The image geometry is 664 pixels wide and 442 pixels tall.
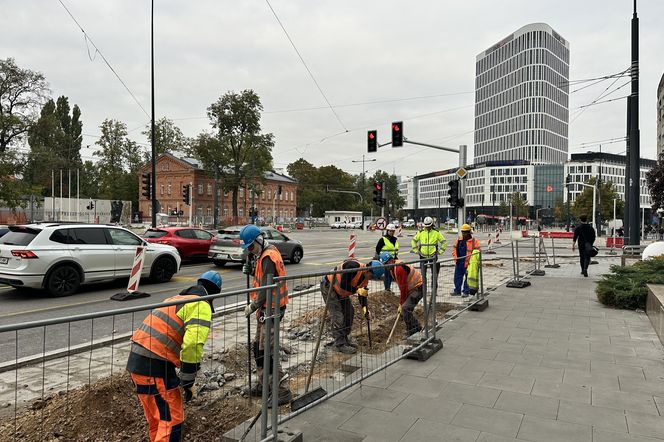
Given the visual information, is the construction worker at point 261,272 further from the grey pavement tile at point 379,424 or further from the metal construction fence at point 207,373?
the grey pavement tile at point 379,424

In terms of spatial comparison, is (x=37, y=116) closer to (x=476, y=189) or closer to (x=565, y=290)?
(x=565, y=290)

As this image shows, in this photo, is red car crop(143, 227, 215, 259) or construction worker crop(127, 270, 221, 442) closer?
construction worker crop(127, 270, 221, 442)

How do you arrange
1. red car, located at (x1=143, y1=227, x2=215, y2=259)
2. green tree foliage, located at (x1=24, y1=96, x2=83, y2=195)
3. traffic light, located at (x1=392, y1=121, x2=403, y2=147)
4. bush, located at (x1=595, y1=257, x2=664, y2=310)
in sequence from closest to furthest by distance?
bush, located at (x1=595, y1=257, x2=664, y2=310), red car, located at (x1=143, y1=227, x2=215, y2=259), traffic light, located at (x1=392, y1=121, x2=403, y2=147), green tree foliage, located at (x1=24, y1=96, x2=83, y2=195)

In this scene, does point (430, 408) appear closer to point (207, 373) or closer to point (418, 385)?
point (418, 385)

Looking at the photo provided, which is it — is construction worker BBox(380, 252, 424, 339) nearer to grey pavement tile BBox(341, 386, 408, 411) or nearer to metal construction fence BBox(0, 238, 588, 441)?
metal construction fence BBox(0, 238, 588, 441)

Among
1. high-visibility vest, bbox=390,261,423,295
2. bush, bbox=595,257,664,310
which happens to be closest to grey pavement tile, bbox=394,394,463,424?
high-visibility vest, bbox=390,261,423,295

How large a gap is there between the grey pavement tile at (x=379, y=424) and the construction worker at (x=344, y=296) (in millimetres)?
875

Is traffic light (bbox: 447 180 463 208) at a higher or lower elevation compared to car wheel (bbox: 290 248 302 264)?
higher

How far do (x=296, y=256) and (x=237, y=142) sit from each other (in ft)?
150

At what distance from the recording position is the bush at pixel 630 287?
875 cm

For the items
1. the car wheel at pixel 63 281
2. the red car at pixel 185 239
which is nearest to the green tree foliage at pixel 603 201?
the red car at pixel 185 239

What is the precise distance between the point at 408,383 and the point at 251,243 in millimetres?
2119

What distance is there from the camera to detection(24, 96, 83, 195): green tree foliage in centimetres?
4791

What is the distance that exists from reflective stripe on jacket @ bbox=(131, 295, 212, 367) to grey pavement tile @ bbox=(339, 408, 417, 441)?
56.1 inches
